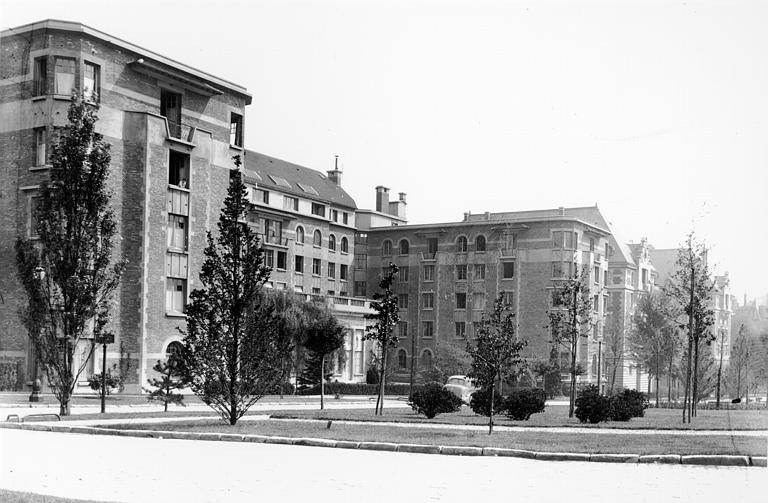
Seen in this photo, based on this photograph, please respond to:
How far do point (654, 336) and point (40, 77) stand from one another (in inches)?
1564

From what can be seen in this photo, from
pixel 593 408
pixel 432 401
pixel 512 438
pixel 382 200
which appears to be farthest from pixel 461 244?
pixel 512 438

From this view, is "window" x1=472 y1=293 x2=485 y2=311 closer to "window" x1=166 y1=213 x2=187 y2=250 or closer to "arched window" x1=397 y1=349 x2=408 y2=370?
"arched window" x1=397 y1=349 x2=408 y2=370

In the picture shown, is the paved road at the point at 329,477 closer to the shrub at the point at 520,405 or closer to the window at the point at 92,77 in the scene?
the shrub at the point at 520,405

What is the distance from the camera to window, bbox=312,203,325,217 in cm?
7459

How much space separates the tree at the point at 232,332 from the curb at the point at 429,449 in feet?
8.43

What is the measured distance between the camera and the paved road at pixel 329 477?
1092 centimetres

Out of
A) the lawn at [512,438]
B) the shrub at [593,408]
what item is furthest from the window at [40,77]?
the shrub at [593,408]

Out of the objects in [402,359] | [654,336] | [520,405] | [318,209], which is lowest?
[402,359]

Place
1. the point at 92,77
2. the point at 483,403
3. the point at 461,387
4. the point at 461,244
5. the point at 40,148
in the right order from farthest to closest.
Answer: the point at 461,244
the point at 461,387
the point at 92,77
the point at 40,148
the point at 483,403

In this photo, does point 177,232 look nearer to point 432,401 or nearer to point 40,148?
point 40,148

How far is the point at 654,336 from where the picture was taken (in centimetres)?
5369

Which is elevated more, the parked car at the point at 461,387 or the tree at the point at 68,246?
the tree at the point at 68,246

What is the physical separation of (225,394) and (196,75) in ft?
106

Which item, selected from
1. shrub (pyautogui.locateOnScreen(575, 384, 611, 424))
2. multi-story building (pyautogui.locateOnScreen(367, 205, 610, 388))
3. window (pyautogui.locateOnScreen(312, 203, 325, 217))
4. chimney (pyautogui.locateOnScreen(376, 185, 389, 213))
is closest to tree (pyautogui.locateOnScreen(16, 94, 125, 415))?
shrub (pyautogui.locateOnScreen(575, 384, 611, 424))
